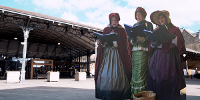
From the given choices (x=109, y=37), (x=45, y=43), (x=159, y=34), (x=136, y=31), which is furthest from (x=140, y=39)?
(x=45, y=43)

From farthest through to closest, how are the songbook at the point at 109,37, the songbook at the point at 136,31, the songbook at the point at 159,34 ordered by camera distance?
the songbook at the point at 109,37 → the songbook at the point at 136,31 → the songbook at the point at 159,34

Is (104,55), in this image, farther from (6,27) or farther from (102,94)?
(6,27)

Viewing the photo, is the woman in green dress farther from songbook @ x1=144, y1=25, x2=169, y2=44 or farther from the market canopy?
the market canopy

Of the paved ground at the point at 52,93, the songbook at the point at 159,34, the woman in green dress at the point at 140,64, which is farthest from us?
the paved ground at the point at 52,93

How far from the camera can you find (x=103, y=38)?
11.0 ft

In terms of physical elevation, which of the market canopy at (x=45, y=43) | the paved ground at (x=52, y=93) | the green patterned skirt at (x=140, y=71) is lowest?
the paved ground at (x=52, y=93)

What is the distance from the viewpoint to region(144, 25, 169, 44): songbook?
266cm

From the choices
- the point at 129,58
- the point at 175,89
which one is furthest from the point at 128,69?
the point at 175,89

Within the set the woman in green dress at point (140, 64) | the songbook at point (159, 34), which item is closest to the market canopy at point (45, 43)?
the woman in green dress at point (140, 64)

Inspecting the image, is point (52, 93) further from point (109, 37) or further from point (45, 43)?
point (45, 43)

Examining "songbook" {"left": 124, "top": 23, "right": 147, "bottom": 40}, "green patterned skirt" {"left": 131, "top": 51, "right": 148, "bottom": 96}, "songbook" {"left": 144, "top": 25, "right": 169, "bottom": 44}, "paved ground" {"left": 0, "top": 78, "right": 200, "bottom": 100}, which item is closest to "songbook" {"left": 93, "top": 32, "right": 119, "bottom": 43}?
"songbook" {"left": 124, "top": 23, "right": 147, "bottom": 40}

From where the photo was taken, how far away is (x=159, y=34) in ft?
8.81

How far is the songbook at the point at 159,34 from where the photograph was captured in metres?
2.66

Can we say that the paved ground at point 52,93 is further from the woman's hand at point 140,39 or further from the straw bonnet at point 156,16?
the straw bonnet at point 156,16
